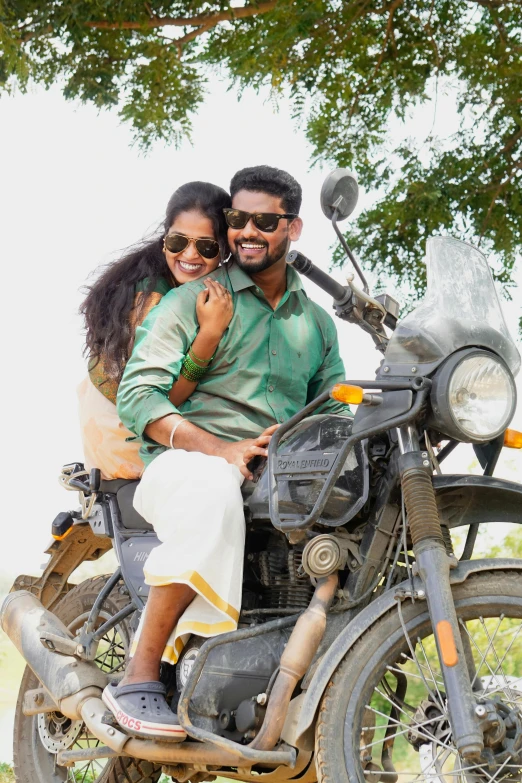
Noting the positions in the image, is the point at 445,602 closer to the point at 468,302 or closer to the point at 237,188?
the point at 468,302

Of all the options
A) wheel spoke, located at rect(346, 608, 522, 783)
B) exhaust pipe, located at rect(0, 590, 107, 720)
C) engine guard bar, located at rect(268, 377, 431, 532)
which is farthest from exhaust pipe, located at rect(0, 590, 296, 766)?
engine guard bar, located at rect(268, 377, 431, 532)

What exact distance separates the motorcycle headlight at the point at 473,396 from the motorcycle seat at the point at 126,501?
1.18 m

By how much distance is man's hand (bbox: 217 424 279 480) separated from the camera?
2689mm

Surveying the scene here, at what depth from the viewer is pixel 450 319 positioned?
249cm

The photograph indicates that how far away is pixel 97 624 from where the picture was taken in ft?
11.4

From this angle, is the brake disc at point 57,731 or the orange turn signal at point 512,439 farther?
the brake disc at point 57,731

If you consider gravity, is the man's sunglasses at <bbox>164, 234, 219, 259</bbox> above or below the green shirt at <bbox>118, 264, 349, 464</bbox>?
above

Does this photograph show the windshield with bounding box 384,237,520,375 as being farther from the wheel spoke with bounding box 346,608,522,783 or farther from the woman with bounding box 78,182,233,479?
the woman with bounding box 78,182,233,479

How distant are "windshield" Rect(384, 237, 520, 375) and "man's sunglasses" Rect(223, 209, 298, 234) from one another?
63 centimetres

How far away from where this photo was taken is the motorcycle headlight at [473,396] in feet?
7.80

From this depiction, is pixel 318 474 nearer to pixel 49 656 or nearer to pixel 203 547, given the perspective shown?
pixel 203 547

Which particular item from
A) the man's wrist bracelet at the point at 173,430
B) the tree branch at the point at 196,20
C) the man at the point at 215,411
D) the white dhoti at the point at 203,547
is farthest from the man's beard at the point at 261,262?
the tree branch at the point at 196,20

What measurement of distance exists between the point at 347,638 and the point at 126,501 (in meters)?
1.15

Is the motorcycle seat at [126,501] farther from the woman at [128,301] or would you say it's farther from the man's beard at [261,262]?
the man's beard at [261,262]
